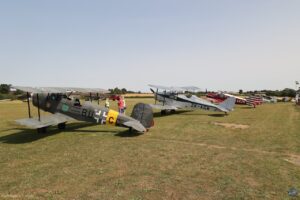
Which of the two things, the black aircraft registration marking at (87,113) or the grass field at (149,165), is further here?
the black aircraft registration marking at (87,113)

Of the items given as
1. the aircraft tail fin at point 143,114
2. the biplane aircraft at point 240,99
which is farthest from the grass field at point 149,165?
the biplane aircraft at point 240,99

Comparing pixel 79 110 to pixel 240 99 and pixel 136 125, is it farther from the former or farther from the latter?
pixel 240 99

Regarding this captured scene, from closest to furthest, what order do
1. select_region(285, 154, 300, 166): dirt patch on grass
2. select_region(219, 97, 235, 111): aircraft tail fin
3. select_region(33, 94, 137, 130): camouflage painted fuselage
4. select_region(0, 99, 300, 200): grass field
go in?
1. select_region(0, 99, 300, 200): grass field
2. select_region(285, 154, 300, 166): dirt patch on grass
3. select_region(33, 94, 137, 130): camouflage painted fuselage
4. select_region(219, 97, 235, 111): aircraft tail fin

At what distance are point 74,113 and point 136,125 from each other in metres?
3.71

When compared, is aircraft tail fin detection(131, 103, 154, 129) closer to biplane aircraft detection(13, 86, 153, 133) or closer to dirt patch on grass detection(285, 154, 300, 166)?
biplane aircraft detection(13, 86, 153, 133)

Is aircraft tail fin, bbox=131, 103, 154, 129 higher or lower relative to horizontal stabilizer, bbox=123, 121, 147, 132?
higher

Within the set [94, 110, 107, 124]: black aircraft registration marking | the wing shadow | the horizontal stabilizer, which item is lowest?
the wing shadow

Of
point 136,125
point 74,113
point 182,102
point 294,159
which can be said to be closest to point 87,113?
point 74,113

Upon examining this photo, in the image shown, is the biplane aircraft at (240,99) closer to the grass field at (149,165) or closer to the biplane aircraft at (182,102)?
the biplane aircraft at (182,102)

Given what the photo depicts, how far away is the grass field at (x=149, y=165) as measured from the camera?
593 cm

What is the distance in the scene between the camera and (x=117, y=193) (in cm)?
580

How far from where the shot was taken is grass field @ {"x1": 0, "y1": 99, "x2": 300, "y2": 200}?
5.93 meters

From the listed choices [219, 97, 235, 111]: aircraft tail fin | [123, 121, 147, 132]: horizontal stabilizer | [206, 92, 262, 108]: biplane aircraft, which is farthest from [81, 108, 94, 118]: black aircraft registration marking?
[206, 92, 262, 108]: biplane aircraft

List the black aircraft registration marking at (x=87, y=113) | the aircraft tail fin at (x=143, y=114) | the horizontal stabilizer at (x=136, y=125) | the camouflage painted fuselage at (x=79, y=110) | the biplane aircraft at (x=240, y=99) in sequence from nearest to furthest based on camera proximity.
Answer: the horizontal stabilizer at (x=136, y=125) → the aircraft tail fin at (x=143, y=114) → the camouflage painted fuselage at (x=79, y=110) → the black aircraft registration marking at (x=87, y=113) → the biplane aircraft at (x=240, y=99)
